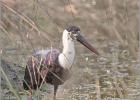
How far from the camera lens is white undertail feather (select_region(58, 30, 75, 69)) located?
6.74 meters

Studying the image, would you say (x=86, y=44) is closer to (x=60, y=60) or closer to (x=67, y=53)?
(x=67, y=53)

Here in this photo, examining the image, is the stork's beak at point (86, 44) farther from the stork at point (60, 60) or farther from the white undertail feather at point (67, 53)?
the white undertail feather at point (67, 53)

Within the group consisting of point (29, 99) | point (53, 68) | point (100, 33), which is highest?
point (100, 33)

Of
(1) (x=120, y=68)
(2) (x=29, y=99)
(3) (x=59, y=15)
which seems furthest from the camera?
(3) (x=59, y=15)

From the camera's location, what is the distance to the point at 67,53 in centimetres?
689

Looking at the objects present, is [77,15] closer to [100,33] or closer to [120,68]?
[100,33]

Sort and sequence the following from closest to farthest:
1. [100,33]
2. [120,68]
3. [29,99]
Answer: [29,99], [120,68], [100,33]

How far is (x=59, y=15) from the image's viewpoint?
11.8 m

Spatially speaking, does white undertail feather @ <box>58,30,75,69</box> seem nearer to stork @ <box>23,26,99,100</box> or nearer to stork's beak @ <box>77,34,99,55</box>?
stork @ <box>23,26,99,100</box>

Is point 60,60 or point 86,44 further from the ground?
point 86,44

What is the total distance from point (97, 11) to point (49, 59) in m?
5.64

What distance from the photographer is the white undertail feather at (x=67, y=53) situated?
6742 millimetres

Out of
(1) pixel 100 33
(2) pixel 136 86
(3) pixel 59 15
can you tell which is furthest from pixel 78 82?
(3) pixel 59 15

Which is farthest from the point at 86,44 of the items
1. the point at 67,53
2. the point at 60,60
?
the point at 60,60
